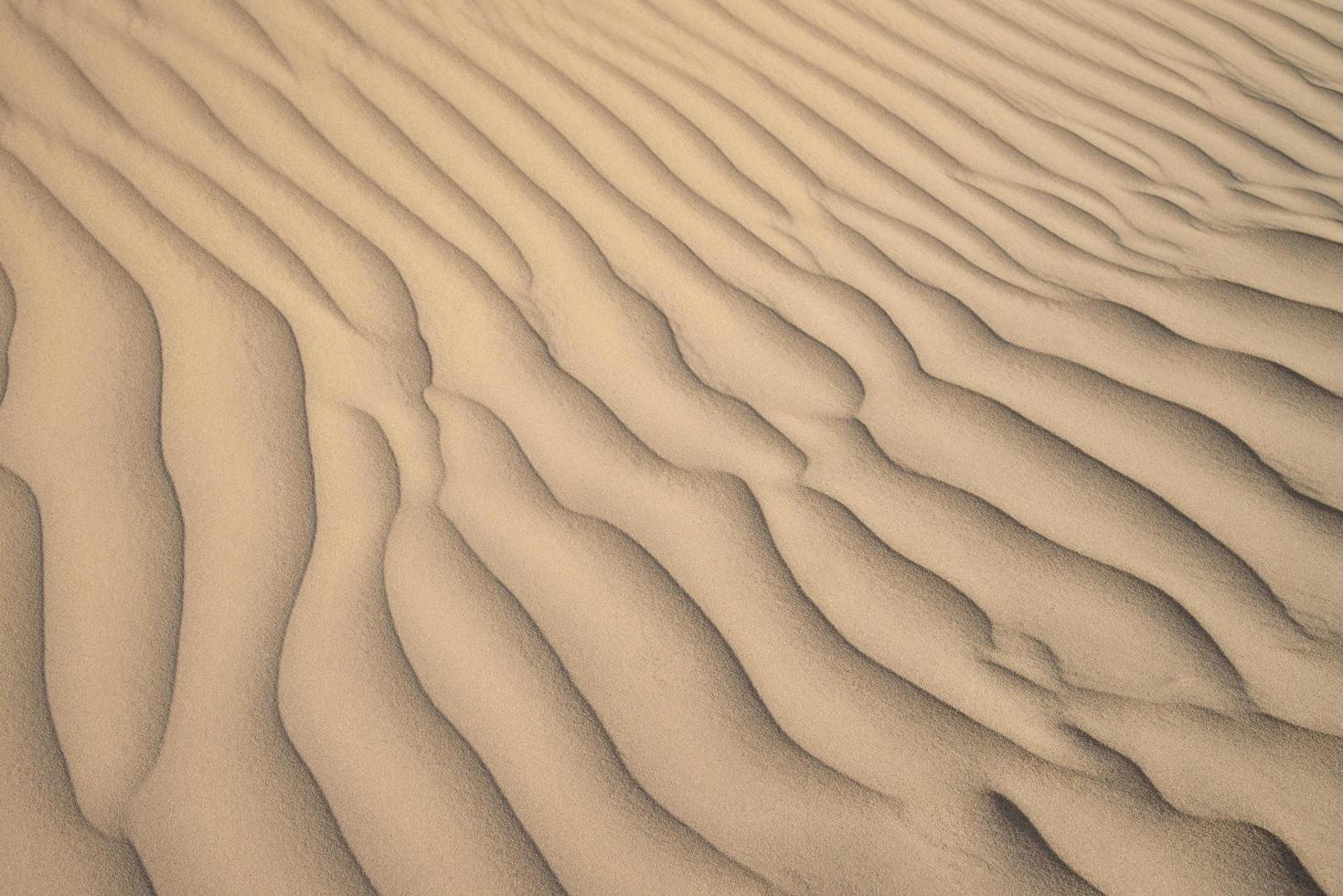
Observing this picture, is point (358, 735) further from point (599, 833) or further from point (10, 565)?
point (10, 565)

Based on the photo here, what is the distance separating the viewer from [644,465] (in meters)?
1.81

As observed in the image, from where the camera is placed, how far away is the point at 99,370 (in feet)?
5.94

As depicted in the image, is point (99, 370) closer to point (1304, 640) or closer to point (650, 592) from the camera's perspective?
point (650, 592)

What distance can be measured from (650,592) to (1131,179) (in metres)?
1.74

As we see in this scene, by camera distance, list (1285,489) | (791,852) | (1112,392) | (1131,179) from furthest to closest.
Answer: (1131,179), (1112,392), (1285,489), (791,852)

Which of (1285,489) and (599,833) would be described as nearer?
(599,833)

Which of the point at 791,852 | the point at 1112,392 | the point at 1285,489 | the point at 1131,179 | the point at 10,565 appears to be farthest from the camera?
the point at 1131,179

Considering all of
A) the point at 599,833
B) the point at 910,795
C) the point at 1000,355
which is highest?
the point at 1000,355

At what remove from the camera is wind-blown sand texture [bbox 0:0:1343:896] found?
1.33 meters

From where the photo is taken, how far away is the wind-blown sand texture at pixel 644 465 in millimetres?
1329

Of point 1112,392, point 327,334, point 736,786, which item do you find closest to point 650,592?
point 736,786

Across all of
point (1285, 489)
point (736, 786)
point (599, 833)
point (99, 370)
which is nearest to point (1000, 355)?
point (1285, 489)

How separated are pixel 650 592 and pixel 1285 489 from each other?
3.38 ft

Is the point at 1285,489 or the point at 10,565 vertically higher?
the point at 1285,489
